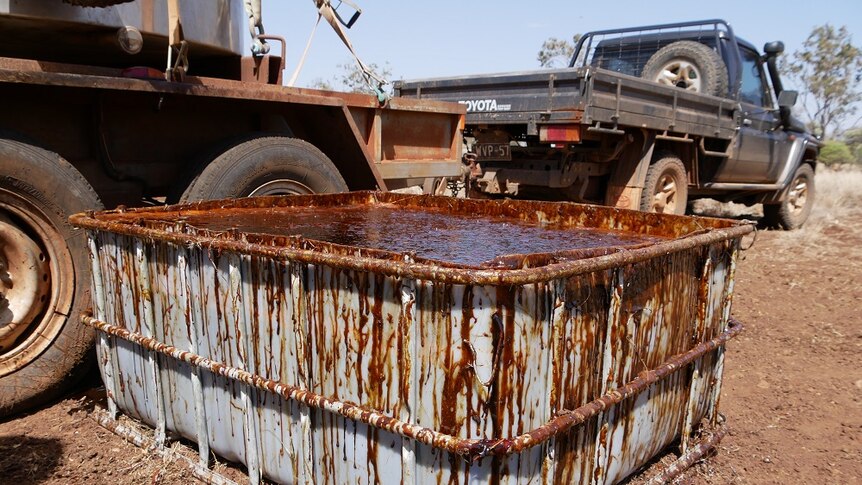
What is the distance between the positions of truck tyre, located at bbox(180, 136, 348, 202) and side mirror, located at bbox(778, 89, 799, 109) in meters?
7.25

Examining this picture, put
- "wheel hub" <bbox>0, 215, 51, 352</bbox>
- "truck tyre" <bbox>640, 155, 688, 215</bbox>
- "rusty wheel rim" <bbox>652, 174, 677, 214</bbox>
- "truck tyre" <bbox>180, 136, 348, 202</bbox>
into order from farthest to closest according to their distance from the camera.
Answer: "rusty wheel rim" <bbox>652, 174, 677, 214</bbox> < "truck tyre" <bbox>640, 155, 688, 215</bbox> < "truck tyre" <bbox>180, 136, 348, 202</bbox> < "wheel hub" <bbox>0, 215, 51, 352</bbox>

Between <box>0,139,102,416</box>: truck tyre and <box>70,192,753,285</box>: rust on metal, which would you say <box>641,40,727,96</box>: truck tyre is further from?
<box>0,139,102,416</box>: truck tyre

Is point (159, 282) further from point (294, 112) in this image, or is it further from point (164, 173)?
point (294, 112)

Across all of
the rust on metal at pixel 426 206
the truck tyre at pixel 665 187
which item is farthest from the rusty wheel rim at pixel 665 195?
the rust on metal at pixel 426 206

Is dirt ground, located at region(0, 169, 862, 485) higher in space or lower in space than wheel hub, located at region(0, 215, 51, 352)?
lower

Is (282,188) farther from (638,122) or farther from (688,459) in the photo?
(638,122)

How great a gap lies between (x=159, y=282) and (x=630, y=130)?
602cm

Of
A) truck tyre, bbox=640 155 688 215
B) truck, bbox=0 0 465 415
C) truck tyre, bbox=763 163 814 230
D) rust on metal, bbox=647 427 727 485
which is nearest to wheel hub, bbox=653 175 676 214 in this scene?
truck tyre, bbox=640 155 688 215

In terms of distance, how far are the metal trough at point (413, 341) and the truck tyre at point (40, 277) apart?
0.78 feet

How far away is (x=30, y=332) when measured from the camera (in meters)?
2.83

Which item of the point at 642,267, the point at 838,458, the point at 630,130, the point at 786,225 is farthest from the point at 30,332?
the point at 786,225

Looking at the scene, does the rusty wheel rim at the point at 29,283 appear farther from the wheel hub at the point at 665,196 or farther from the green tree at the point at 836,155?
the green tree at the point at 836,155

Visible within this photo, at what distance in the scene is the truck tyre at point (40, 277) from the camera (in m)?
2.72

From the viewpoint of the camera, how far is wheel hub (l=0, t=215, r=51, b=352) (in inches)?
107
